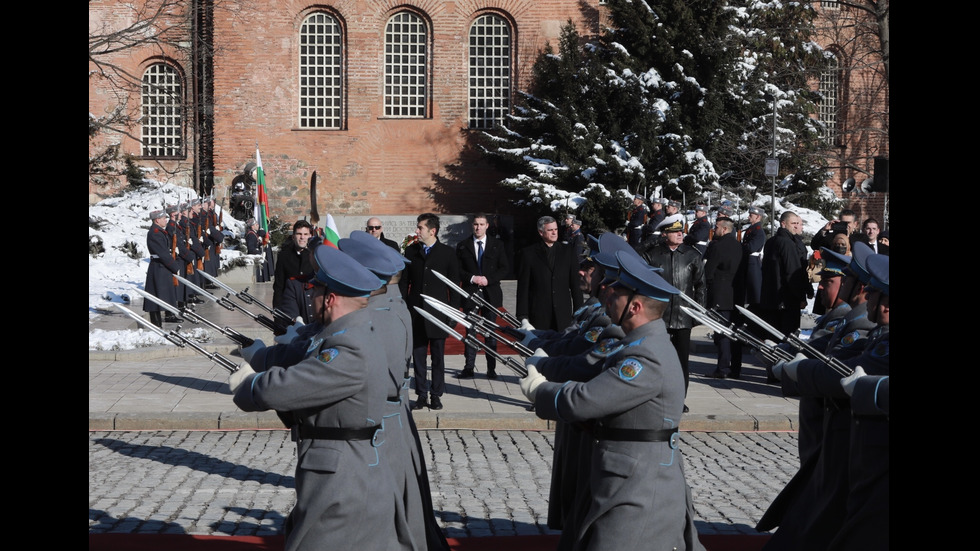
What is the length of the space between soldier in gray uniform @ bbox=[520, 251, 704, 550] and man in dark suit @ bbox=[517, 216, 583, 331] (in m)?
6.88

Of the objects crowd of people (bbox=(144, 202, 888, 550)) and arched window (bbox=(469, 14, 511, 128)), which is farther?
arched window (bbox=(469, 14, 511, 128))

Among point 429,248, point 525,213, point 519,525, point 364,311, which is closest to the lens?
point 364,311

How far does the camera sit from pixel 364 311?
205 inches

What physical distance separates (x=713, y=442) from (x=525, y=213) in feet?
83.7

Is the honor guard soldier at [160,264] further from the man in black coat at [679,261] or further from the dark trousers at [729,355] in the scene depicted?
the man in black coat at [679,261]

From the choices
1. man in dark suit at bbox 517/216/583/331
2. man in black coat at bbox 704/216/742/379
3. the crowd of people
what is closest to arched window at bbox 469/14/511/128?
man in black coat at bbox 704/216/742/379

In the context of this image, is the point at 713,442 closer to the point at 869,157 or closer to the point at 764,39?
the point at 764,39

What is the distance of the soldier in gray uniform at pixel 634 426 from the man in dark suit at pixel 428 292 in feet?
19.5

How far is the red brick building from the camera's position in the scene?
35.8 metres

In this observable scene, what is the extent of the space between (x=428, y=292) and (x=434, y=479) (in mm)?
3817

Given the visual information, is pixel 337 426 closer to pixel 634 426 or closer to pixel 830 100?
pixel 634 426

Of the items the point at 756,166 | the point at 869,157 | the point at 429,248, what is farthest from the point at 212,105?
the point at 429,248

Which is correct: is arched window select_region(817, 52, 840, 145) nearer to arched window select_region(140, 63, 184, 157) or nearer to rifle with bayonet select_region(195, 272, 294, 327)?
arched window select_region(140, 63, 184, 157)

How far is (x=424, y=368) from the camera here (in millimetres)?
11023
